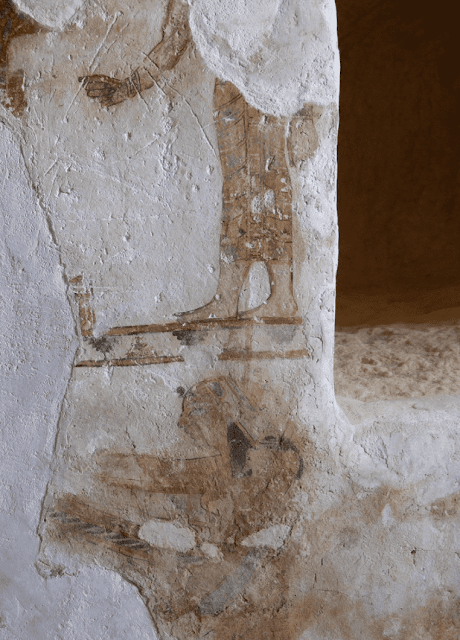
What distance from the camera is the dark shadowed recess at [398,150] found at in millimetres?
3668

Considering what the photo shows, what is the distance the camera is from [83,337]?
1.91 metres

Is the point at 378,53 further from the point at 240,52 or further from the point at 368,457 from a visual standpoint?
the point at 368,457

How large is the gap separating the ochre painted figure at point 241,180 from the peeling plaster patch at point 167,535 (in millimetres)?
823

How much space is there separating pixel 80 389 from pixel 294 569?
Answer: 43.9 inches

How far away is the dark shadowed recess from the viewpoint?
3668mm

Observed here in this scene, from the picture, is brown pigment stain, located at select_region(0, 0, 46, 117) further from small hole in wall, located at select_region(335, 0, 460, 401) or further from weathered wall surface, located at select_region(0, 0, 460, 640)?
small hole in wall, located at select_region(335, 0, 460, 401)

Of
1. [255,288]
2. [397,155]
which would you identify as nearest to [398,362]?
[255,288]

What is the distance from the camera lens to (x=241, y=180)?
1.86 meters

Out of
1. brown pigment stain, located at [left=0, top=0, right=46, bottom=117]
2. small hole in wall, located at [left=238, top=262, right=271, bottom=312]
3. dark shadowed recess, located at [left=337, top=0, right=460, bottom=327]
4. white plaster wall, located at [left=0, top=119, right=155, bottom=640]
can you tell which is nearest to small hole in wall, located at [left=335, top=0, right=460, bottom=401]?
dark shadowed recess, located at [left=337, top=0, right=460, bottom=327]

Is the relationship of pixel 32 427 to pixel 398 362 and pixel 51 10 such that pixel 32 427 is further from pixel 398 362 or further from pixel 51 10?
pixel 398 362

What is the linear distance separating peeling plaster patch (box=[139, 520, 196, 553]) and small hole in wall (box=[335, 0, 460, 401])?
200 cm

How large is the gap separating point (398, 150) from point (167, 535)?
10.3 feet

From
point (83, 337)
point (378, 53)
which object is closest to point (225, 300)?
point (83, 337)

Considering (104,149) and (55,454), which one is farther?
(55,454)
